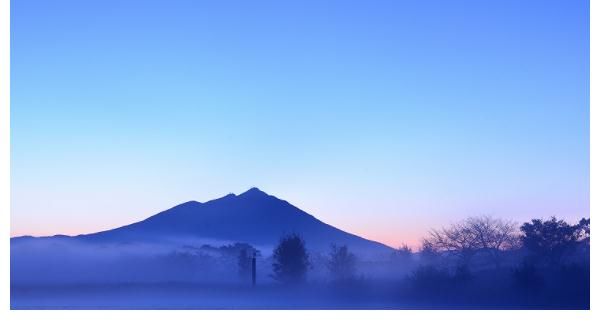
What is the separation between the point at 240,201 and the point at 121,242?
2.93m

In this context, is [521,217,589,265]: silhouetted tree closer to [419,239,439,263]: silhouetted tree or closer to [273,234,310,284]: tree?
[419,239,439,263]: silhouetted tree

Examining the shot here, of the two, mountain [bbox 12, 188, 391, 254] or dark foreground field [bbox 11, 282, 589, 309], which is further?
mountain [bbox 12, 188, 391, 254]

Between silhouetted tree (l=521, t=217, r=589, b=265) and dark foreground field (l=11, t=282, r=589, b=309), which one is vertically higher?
silhouetted tree (l=521, t=217, r=589, b=265)

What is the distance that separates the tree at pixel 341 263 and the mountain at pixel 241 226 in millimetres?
161

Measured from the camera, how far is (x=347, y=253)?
15.7m

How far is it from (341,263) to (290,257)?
1289mm

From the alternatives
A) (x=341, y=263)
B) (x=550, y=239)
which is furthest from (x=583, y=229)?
(x=341, y=263)

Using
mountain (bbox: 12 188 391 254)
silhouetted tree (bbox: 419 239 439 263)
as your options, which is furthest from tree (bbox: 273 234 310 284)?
silhouetted tree (bbox: 419 239 439 263)

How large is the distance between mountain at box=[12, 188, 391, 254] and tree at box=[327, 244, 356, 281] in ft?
0.53

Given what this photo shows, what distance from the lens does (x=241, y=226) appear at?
18062mm

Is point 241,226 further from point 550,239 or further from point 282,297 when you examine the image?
point 550,239

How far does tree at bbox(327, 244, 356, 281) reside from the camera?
50.4ft
